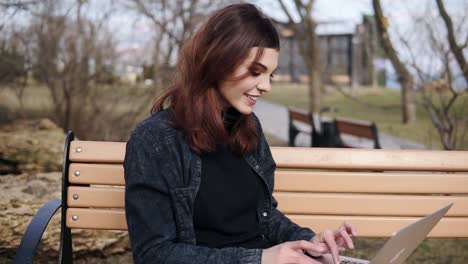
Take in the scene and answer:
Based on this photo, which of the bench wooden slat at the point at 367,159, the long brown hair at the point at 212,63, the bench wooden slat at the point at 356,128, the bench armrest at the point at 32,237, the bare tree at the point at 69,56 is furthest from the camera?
the bench wooden slat at the point at 356,128

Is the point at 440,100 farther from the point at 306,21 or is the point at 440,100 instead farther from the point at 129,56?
the point at 306,21

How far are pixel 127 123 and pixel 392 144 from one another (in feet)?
18.2

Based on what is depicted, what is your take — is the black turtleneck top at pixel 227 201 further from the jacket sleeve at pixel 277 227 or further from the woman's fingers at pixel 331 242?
the woman's fingers at pixel 331 242

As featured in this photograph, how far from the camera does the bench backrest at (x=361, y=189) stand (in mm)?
2598

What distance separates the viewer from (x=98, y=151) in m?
2.52

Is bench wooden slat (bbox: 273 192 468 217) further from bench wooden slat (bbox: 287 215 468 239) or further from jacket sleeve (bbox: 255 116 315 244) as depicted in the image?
jacket sleeve (bbox: 255 116 315 244)

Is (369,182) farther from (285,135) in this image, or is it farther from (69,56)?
(285,135)

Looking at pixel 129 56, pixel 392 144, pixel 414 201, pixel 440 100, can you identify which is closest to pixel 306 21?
pixel 392 144

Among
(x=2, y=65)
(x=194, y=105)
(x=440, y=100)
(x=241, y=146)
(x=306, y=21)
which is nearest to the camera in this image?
(x=194, y=105)

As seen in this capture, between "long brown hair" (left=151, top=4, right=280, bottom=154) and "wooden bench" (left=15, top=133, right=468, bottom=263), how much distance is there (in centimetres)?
69

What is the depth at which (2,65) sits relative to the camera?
6.22 metres

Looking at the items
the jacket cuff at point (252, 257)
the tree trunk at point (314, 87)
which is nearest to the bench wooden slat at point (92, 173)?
the jacket cuff at point (252, 257)

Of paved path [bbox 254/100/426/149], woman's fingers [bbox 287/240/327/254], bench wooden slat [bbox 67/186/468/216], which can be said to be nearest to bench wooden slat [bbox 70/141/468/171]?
bench wooden slat [bbox 67/186/468/216]

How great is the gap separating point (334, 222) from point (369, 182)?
0.21 m
